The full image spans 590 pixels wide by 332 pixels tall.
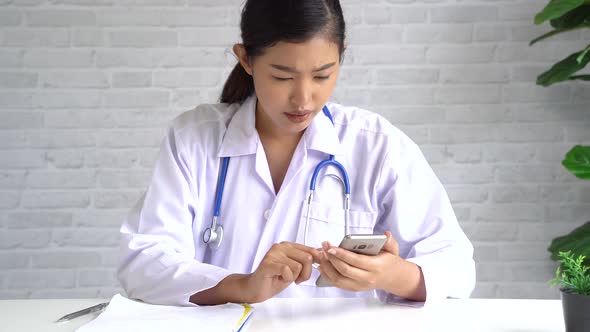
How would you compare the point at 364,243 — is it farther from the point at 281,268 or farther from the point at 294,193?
the point at 294,193

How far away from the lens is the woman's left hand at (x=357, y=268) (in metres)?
1.22

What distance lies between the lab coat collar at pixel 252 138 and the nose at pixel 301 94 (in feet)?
0.60

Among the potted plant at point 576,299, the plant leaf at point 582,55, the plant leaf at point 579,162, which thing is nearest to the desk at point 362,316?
the potted plant at point 576,299

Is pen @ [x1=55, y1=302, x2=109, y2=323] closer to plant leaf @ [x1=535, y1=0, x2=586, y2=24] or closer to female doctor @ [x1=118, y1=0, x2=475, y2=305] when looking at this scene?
female doctor @ [x1=118, y1=0, x2=475, y2=305]

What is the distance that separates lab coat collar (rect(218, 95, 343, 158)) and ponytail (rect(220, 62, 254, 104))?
3.8 inches

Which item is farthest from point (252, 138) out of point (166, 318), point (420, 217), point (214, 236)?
point (166, 318)

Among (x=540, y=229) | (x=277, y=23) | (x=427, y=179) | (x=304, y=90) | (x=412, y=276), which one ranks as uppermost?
(x=277, y=23)

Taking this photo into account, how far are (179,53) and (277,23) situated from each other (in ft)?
4.71

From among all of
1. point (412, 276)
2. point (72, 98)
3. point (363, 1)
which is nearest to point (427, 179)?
point (412, 276)

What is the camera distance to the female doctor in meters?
1.36

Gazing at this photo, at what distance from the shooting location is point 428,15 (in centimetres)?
281

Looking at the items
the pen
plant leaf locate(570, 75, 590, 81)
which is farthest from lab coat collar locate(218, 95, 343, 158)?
plant leaf locate(570, 75, 590, 81)

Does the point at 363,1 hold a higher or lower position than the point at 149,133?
higher

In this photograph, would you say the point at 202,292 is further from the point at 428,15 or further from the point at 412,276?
the point at 428,15
